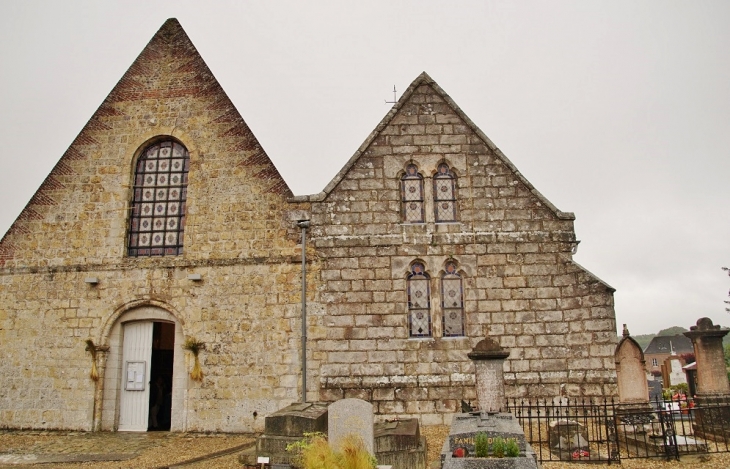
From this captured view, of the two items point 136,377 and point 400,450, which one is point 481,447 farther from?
point 136,377

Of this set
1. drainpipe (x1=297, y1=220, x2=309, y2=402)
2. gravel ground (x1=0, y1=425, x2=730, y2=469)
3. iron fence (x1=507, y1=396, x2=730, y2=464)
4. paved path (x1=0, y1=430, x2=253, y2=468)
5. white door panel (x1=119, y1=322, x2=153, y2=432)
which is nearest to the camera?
gravel ground (x1=0, y1=425, x2=730, y2=469)

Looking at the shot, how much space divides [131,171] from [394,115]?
6987 millimetres

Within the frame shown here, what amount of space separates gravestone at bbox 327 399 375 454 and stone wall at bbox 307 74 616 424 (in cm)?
418

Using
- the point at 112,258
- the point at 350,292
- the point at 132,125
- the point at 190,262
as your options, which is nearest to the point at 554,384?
the point at 350,292

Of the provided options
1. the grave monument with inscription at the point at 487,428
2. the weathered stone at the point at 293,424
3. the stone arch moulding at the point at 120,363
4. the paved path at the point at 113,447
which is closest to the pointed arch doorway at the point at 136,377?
the stone arch moulding at the point at 120,363

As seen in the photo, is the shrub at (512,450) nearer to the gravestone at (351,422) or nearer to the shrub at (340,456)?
the shrub at (340,456)

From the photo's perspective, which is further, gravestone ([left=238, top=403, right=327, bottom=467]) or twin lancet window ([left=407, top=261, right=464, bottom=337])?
twin lancet window ([left=407, top=261, right=464, bottom=337])

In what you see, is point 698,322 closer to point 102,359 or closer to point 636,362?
point 636,362

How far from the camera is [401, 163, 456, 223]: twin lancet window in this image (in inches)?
550

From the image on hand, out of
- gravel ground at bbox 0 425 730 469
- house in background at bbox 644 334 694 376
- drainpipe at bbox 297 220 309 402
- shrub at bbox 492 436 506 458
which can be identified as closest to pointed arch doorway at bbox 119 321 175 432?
gravel ground at bbox 0 425 730 469

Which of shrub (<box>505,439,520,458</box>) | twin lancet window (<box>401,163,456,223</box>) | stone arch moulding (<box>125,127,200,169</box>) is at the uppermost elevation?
stone arch moulding (<box>125,127,200,169</box>)

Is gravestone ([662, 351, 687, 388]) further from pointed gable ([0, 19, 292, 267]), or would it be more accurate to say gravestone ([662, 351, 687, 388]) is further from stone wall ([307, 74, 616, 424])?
pointed gable ([0, 19, 292, 267])

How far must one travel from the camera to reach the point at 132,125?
15.4 metres

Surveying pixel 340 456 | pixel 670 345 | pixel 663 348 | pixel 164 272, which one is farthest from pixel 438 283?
pixel 663 348
